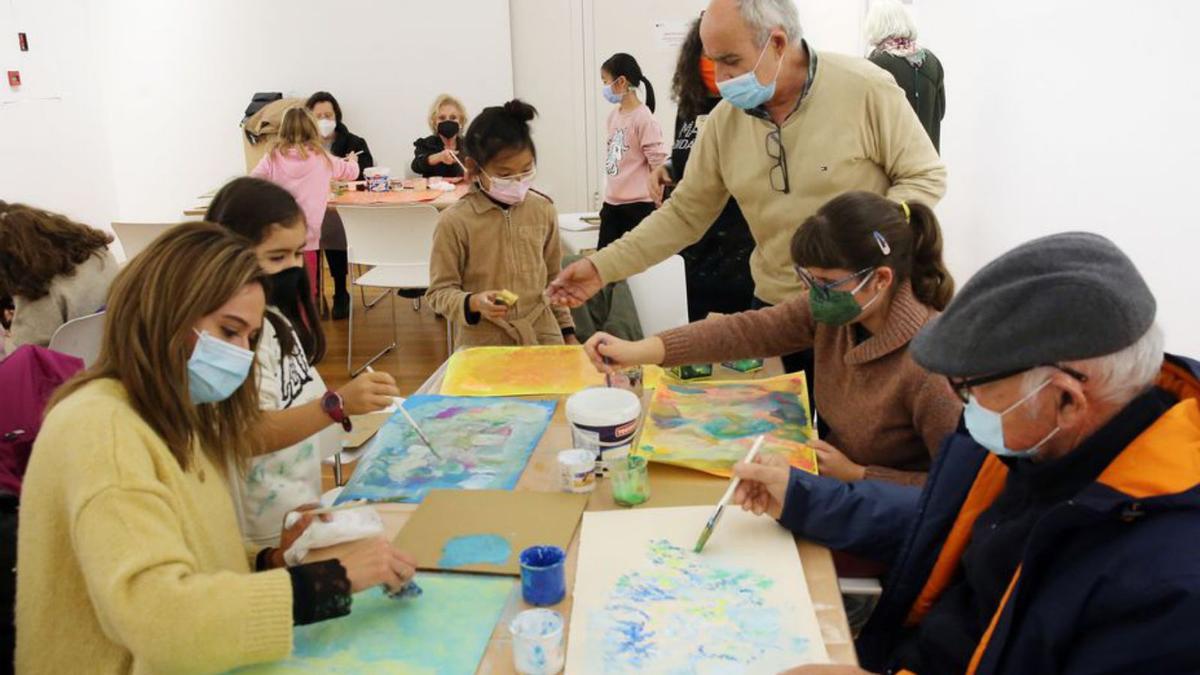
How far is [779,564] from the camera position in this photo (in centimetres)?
138

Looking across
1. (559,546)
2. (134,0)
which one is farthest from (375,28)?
(559,546)

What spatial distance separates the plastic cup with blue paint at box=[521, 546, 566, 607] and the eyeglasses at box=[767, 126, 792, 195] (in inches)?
53.0

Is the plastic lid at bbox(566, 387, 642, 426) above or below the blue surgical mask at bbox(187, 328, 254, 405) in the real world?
below

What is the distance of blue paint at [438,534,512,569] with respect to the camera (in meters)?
1.42

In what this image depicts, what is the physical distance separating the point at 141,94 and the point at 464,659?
787cm

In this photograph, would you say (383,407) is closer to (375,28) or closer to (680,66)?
(680,66)

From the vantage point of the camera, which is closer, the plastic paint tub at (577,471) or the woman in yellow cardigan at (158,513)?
the woman in yellow cardigan at (158,513)

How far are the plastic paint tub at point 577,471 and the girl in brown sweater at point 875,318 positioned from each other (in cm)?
46

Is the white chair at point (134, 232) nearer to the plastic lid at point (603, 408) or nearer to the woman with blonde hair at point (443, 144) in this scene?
the woman with blonde hair at point (443, 144)

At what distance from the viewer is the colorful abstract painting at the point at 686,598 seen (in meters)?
1.17

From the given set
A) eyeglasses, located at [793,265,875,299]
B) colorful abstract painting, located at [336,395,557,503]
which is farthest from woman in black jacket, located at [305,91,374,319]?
eyeglasses, located at [793,265,875,299]

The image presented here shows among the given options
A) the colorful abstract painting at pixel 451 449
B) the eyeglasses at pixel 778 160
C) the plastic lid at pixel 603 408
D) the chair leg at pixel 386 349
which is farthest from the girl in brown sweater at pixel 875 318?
the chair leg at pixel 386 349

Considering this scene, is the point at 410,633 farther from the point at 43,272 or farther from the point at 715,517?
the point at 43,272

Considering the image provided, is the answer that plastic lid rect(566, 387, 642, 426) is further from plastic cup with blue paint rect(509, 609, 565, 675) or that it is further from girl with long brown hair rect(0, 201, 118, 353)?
girl with long brown hair rect(0, 201, 118, 353)
